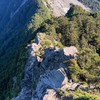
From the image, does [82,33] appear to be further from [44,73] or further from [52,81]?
[52,81]

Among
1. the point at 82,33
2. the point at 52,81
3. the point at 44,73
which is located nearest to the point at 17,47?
the point at 82,33

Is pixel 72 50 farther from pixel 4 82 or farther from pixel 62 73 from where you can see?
pixel 4 82

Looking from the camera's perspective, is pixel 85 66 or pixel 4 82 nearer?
pixel 85 66

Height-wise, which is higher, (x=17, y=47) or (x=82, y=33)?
(x=82, y=33)

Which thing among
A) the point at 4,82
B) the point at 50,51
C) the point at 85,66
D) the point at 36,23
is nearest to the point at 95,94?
the point at 85,66

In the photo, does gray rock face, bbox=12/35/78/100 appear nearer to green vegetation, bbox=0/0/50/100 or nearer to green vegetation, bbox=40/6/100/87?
green vegetation, bbox=40/6/100/87

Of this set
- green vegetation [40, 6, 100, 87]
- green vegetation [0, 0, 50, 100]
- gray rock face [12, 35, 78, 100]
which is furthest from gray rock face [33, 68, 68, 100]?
green vegetation [0, 0, 50, 100]

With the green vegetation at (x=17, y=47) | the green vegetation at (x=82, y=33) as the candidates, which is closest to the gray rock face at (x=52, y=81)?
the green vegetation at (x=82, y=33)

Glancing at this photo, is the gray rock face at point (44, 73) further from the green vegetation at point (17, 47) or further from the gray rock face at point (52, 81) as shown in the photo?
the green vegetation at point (17, 47)
